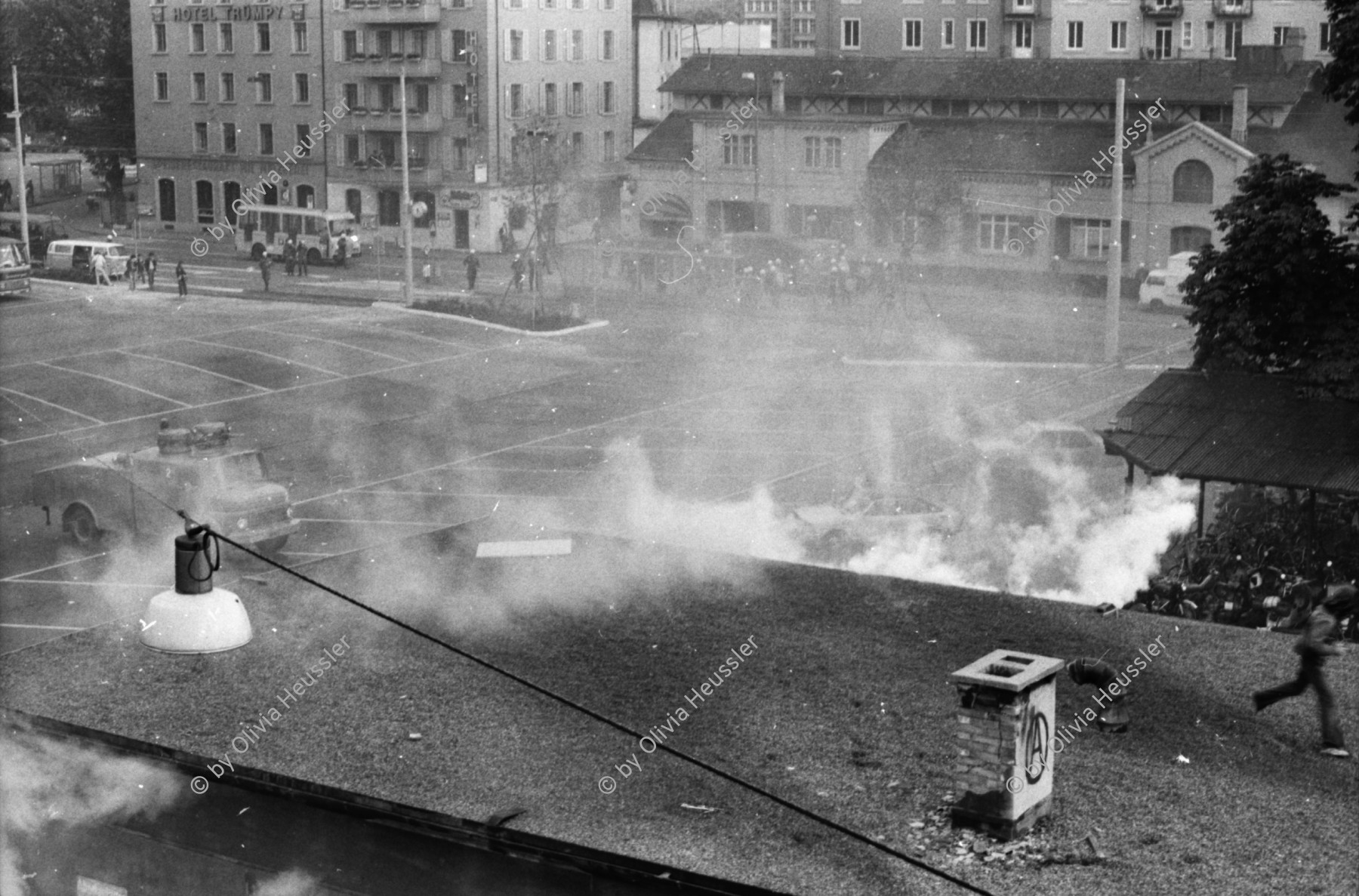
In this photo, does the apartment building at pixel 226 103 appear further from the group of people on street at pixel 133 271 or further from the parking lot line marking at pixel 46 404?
the parking lot line marking at pixel 46 404

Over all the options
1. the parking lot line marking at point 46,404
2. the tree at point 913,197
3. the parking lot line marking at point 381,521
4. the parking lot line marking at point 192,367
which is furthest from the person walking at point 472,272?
the parking lot line marking at point 381,521

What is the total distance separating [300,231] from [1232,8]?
145 ft

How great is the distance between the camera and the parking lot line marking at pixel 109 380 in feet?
165

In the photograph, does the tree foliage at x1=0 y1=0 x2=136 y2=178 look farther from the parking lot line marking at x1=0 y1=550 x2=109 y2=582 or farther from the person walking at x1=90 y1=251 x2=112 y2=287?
the parking lot line marking at x1=0 y1=550 x2=109 y2=582

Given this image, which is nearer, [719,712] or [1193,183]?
[719,712]

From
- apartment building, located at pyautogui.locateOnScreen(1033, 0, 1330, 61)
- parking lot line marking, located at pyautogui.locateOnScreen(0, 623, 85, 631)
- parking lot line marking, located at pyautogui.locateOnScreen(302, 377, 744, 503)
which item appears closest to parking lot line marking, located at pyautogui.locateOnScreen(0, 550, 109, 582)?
parking lot line marking, located at pyautogui.locateOnScreen(0, 623, 85, 631)

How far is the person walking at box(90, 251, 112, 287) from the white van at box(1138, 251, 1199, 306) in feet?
A: 128

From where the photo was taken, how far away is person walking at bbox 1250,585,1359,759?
1560cm

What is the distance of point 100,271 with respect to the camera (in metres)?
67.9

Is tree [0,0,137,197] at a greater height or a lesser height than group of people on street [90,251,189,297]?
greater

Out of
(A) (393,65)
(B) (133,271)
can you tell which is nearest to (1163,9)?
(A) (393,65)

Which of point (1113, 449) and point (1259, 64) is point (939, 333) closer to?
point (1259, 64)

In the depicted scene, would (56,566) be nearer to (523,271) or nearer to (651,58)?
(523,271)

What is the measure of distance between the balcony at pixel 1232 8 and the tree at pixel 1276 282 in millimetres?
54228
